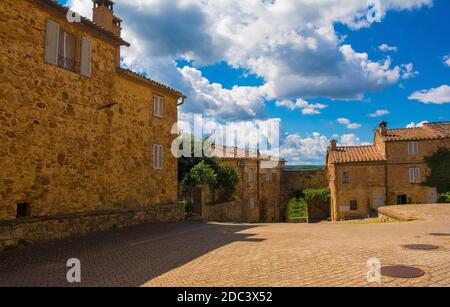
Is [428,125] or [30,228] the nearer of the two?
[30,228]

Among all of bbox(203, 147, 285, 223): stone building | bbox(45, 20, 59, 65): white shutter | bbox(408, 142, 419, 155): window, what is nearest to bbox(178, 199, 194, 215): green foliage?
bbox(203, 147, 285, 223): stone building

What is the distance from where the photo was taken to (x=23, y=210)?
36.5ft

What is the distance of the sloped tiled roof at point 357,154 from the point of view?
3559 centimetres

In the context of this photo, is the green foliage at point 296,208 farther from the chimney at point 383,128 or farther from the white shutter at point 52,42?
the white shutter at point 52,42

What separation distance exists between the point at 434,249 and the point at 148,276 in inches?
291

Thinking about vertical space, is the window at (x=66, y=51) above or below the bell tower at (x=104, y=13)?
below

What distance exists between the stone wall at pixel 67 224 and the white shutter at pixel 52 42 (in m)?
5.42

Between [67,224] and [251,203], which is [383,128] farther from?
[67,224]

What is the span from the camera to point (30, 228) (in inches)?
428

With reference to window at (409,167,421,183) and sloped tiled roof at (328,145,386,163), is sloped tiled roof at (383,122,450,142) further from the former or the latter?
window at (409,167,421,183)

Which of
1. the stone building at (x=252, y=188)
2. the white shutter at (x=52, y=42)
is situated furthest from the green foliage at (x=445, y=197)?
the white shutter at (x=52, y=42)

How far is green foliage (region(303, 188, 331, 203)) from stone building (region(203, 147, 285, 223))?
3859mm
